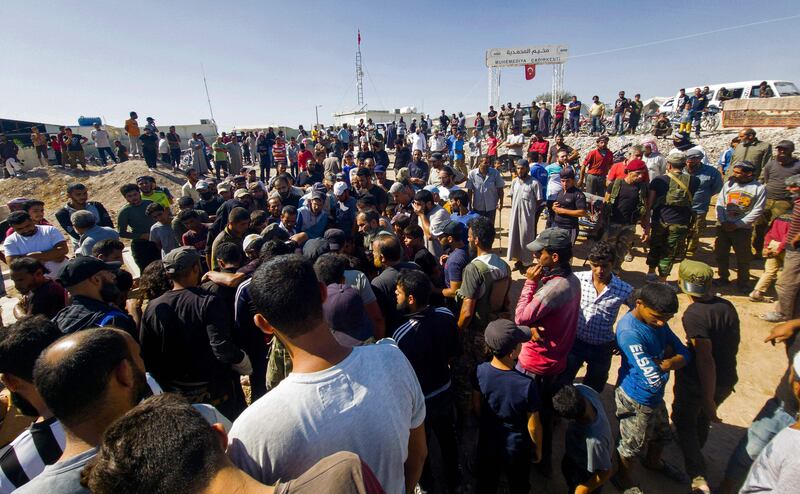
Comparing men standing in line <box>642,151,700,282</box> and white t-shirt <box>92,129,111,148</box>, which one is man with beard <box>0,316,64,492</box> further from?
white t-shirt <box>92,129,111,148</box>

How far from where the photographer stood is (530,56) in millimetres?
28781

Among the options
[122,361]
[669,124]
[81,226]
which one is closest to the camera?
[122,361]

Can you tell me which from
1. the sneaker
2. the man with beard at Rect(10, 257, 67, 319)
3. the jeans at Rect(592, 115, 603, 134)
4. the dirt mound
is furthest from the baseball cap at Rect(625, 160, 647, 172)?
the dirt mound

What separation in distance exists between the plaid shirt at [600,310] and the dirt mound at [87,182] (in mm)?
15586

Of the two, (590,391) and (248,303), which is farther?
(248,303)

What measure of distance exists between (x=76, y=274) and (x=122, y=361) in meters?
1.66

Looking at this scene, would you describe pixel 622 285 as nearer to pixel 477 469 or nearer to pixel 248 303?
pixel 477 469

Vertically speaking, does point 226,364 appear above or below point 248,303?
below

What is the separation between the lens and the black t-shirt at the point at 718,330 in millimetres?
2699

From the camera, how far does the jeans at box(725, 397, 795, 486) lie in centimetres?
230

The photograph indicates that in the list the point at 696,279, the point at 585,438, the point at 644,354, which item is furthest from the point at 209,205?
the point at 696,279

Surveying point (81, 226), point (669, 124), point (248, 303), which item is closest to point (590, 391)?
point (248, 303)

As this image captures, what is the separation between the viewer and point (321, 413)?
127cm

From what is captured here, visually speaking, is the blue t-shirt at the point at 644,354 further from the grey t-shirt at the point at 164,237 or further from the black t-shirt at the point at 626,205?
the grey t-shirt at the point at 164,237
